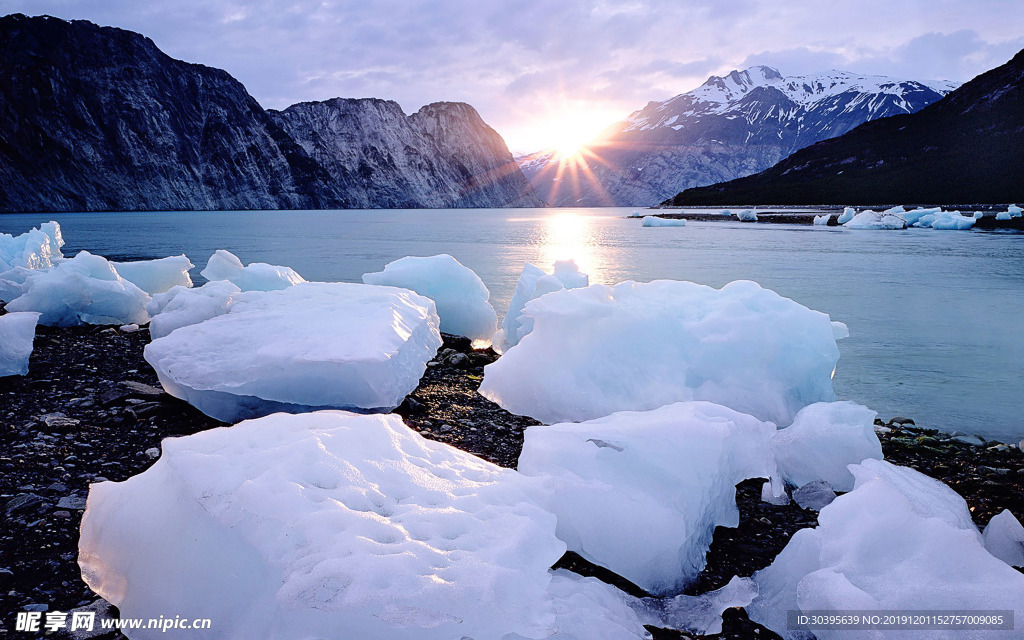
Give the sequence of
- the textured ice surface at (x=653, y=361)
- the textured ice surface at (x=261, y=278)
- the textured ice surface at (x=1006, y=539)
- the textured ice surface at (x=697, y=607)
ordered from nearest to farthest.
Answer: the textured ice surface at (x=697, y=607) → the textured ice surface at (x=1006, y=539) → the textured ice surface at (x=653, y=361) → the textured ice surface at (x=261, y=278)

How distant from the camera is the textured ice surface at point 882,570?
2348 mm

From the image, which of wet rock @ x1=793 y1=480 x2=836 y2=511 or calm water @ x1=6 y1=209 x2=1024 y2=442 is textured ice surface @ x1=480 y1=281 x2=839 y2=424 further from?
calm water @ x1=6 y1=209 x2=1024 y2=442

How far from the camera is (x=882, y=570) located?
2.55 meters

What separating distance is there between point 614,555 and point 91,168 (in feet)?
316

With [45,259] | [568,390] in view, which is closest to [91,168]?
[45,259]

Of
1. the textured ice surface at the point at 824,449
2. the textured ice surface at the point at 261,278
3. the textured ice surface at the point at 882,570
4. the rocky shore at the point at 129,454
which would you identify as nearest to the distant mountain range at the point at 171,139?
the textured ice surface at the point at 261,278

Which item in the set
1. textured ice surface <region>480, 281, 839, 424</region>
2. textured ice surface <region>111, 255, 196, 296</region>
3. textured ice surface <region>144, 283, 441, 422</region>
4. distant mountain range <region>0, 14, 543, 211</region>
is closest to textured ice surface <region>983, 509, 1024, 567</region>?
textured ice surface <region>480, 281, 839, 424</region>

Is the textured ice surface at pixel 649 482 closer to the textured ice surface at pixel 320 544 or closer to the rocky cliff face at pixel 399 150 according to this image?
the textured ice surface at pixel 320 544

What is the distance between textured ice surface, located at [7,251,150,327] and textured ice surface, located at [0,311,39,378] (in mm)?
2426

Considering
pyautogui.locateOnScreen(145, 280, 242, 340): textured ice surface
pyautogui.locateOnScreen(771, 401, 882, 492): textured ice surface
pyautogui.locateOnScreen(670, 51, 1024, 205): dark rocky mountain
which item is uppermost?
pyautogui.locateOnScreen(670, 51, 1024, 205): dark rocky mountain

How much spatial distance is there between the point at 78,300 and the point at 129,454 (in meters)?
5.20

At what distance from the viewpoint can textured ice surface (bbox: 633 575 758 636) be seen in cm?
255

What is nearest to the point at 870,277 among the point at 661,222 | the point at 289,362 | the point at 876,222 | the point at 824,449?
the point at 824,449

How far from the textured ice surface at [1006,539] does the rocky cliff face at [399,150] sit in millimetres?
115603
